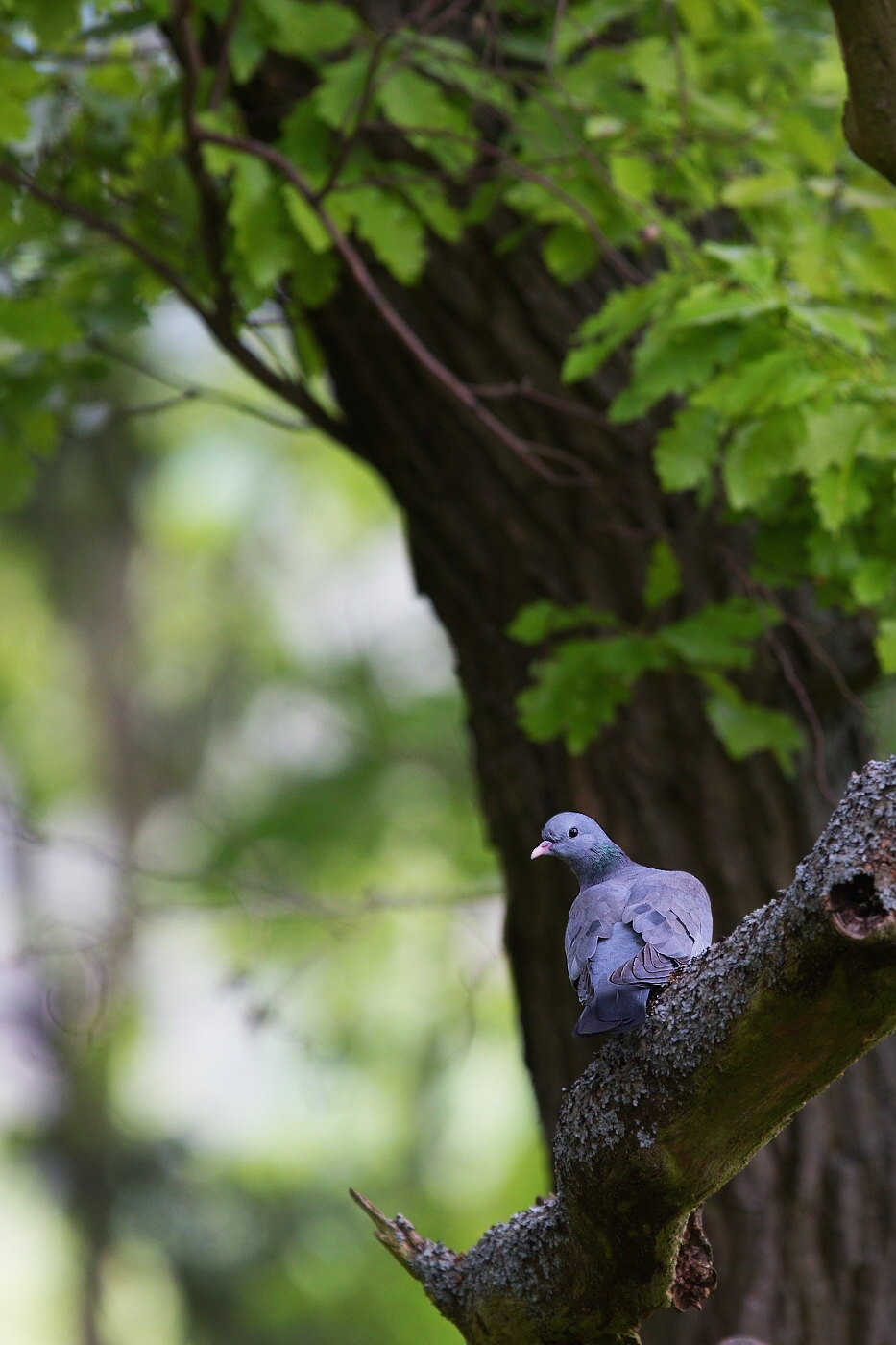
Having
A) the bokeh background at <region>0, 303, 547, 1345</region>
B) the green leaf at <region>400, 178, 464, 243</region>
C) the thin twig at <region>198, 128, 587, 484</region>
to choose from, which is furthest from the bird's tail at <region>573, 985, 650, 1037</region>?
the bokeh background at <region>0, 303, 547, 1345</region>

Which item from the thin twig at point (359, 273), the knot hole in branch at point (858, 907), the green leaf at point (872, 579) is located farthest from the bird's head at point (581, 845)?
the thin twig at point (359, 273)

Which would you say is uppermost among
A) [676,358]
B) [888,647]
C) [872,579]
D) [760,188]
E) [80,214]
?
[80,214]

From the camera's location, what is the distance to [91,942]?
3.24 m

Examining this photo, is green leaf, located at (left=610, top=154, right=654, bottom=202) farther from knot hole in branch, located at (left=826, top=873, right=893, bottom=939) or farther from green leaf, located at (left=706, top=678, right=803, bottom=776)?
knot hole in branch, located at (left=826, top=873, right=893, bottom=939)

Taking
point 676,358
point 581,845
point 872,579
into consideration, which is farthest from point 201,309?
point 581,845

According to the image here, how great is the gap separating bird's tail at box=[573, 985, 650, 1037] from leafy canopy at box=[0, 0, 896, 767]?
1152 millimetres

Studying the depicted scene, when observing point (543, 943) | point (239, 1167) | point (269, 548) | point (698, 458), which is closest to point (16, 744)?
point (269, 548)

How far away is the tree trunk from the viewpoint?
108 inches

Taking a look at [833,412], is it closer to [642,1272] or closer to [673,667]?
[673,667]

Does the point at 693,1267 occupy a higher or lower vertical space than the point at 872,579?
lower

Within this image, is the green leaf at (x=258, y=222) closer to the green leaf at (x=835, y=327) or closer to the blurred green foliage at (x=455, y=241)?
the blurred green foliage at (x=455, y=241)

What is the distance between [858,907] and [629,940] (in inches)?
10.9

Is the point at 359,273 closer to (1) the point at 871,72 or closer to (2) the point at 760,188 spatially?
(2) the point at 760,188

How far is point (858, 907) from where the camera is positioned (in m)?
1.10
